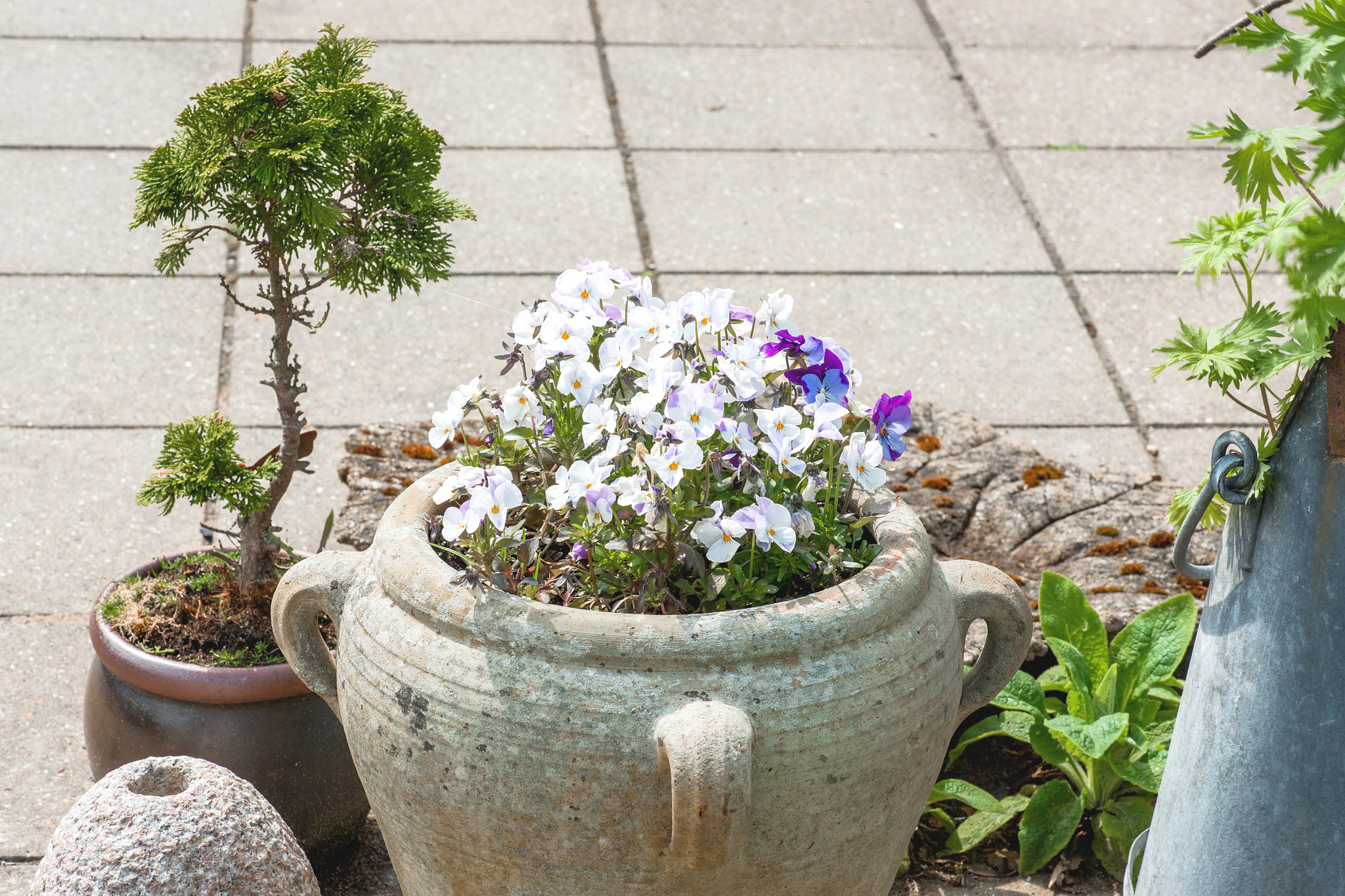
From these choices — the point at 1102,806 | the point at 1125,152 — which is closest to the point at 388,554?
the point at 1102,806

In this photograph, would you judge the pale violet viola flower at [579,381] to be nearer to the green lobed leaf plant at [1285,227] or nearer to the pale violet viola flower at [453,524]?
the pale violet viola flower at [453,524]

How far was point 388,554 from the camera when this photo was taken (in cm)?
190

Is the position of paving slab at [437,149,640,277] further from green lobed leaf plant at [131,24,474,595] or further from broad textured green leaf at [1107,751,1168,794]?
broad textured green leaf at [1107,751,1168,794]

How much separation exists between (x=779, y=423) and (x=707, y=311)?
0.21 metres

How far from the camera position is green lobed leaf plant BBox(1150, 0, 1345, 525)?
1.50m

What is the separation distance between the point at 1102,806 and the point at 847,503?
905 millimetres

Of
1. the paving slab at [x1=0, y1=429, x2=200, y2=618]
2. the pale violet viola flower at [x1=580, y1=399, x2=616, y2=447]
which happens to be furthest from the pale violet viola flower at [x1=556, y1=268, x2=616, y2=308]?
the paving slab at [x1=0, y1=429, x2=200, y2=618]

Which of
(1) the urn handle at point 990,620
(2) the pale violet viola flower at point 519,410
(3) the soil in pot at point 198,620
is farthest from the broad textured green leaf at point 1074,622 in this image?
(3) the soil in pot at point 198,620

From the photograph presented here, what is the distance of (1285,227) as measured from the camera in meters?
1.64

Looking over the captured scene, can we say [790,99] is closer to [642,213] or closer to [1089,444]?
[642,213]

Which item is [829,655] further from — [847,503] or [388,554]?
[388,554]

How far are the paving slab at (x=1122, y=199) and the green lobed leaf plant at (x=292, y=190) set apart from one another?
291 centimetres

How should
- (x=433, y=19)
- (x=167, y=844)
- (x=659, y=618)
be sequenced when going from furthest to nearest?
(x=433, y=19)
(x=167, y=844)
(x=659, y=618)

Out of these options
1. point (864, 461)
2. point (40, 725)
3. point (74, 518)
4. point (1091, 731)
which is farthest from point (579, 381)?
point (74, 518)
